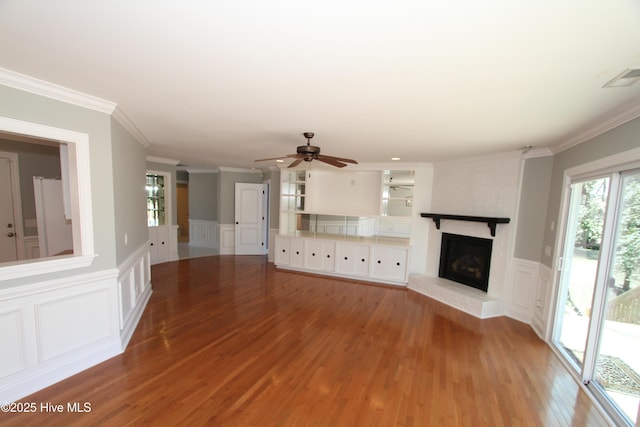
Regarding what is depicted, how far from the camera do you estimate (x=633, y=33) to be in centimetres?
115

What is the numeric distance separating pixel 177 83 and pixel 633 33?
2.55 meters

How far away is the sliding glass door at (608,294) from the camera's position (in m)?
1.93

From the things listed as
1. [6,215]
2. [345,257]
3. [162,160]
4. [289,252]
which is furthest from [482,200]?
[6,215]

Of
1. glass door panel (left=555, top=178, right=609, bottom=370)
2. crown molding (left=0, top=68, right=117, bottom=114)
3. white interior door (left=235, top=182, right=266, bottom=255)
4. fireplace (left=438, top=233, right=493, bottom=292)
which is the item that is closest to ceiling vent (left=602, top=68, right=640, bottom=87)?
glass door panel (left=555, top=178, right=609, bottom=370)

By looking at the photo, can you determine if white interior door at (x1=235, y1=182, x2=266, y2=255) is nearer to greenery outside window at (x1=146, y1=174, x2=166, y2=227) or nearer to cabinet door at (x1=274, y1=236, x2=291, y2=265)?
cabinet door at (x1=274, y1=236, x2=291, y2=265)

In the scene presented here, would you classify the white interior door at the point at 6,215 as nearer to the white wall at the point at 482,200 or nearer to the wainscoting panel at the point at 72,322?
the wainscoting panel at the point at 72,322

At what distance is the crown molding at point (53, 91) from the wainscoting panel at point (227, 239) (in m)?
4.92

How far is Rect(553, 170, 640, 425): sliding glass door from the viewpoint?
193 cm

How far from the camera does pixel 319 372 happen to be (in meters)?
2.34

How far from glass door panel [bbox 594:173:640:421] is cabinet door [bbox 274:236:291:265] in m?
4.76

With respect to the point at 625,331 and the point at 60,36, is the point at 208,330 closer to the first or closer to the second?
the point at 60,36

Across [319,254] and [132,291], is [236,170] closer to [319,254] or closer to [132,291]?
[319,254]

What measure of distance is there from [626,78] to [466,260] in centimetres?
330

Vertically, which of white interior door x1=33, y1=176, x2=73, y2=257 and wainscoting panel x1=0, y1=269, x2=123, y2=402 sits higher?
white interior door x1=33, y1=176, x2=73, y2=257
